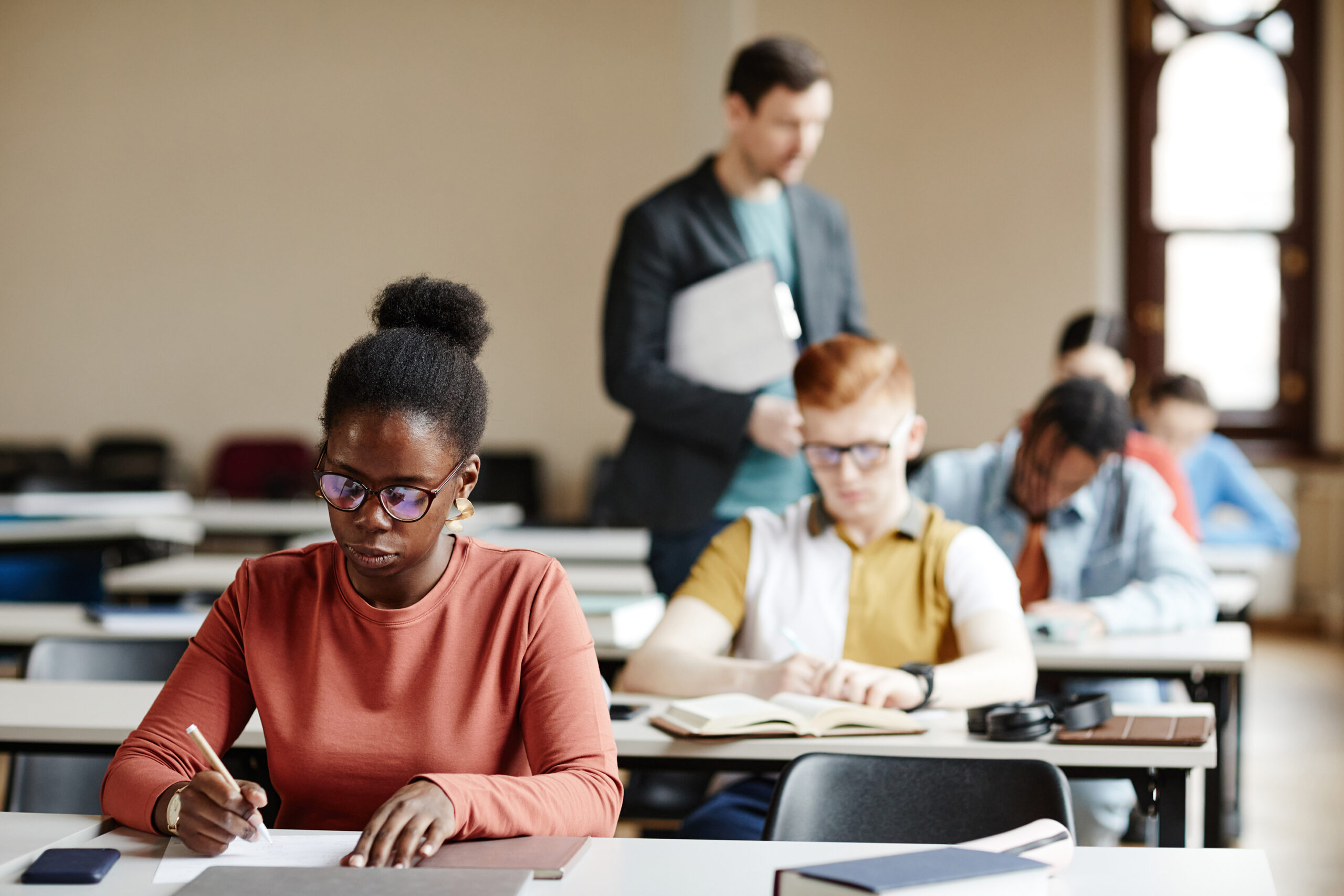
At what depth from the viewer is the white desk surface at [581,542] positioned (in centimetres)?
407

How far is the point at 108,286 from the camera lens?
25.5 feet

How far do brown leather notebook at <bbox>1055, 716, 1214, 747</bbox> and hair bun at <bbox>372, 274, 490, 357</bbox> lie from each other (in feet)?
3.00

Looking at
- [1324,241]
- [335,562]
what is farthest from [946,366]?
[335,562]

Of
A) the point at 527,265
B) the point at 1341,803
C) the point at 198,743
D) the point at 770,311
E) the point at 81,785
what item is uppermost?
the point at 527,265

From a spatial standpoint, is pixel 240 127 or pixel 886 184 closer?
pixel 886 184

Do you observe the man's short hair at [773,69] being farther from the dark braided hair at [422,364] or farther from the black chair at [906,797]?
the black chair at [906,797]

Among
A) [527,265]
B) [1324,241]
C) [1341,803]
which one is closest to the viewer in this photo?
[1341,803]

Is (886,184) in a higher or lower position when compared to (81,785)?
higher

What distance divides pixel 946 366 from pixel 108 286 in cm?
485

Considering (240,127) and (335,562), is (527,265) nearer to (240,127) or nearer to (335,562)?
(240,127)

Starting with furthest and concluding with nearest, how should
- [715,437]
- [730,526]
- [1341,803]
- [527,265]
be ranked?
[527,265] → [1341,803] → [715,437] → [730,526]

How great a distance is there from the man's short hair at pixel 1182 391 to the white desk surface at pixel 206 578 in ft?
6.79

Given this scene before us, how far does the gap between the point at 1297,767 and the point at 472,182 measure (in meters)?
5.22

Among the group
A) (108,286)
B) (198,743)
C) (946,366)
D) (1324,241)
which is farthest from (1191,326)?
(198,743)
